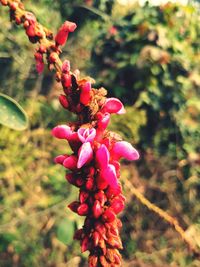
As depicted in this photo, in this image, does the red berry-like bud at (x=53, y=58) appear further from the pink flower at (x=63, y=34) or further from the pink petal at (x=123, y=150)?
the pink petal at (x=123, y=150)

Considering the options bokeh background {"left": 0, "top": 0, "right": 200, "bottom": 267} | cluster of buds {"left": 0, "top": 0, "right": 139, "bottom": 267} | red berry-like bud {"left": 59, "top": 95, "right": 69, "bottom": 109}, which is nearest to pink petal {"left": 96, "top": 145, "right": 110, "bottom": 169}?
cluster of buds {"left": 0, "top": 0, "right": 139, "bottom": 267}

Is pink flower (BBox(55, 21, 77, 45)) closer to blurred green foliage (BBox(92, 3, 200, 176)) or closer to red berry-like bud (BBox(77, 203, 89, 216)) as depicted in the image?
red berry-like bud (BBox(77, 203, 89, 216))

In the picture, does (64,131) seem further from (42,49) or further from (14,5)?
(14,5)

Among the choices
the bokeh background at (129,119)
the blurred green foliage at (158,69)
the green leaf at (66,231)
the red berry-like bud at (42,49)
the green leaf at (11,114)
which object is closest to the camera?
the red berry-like bud at (42,49)

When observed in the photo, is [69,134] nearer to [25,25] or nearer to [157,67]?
[25,25]

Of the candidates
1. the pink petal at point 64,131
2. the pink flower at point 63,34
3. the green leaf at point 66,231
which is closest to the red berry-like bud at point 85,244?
the pink petal at point 64,131

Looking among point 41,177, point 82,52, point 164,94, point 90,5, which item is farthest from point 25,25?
point 82,52
